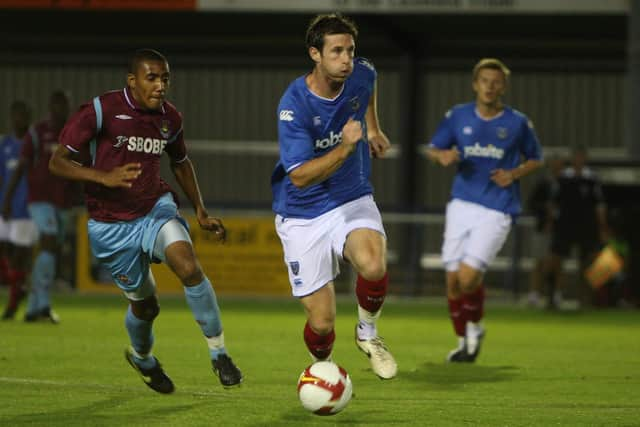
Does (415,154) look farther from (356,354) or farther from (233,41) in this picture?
(356,354)

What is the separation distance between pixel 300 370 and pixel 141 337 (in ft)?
6.77

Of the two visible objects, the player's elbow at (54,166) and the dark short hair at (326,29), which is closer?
the dark short hair at (326,29)

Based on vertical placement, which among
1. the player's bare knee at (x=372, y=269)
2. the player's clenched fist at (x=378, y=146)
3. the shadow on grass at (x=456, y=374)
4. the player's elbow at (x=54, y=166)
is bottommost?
the shadow on grass at (x=456, y=374)

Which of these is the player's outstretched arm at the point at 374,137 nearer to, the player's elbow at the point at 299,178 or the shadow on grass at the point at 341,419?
the player's elbow at the point at 299,178

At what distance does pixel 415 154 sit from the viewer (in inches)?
955

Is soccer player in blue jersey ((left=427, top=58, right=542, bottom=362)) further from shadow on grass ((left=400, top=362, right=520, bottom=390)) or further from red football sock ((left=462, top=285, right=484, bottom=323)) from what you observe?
shadow on grass ((left=400, top=362, right=520, bottom=390))

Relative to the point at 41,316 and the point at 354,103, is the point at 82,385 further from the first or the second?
the point at 41,316

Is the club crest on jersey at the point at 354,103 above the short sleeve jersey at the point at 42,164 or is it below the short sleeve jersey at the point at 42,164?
above

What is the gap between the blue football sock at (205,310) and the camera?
25.6 feet

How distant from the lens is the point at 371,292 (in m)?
7.68

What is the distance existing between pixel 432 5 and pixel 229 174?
8.86 metres

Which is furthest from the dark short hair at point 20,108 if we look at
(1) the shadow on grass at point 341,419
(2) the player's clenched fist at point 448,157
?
(1) the shadow on grass at point 341,419

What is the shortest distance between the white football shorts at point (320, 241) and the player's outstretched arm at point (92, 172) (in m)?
1.02

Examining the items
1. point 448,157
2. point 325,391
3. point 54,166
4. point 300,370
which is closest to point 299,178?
point 325,391
